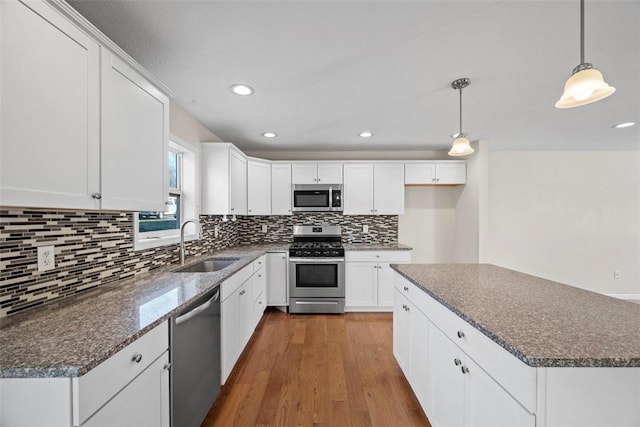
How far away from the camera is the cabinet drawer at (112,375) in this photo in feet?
2.36

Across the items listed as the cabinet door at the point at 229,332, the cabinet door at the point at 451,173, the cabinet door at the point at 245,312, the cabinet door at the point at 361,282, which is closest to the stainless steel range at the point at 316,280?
the cabinet door at the point at 361,282

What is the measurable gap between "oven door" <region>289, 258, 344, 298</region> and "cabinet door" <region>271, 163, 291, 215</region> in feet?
2.79

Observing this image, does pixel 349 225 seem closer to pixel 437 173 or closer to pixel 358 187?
pixel 358 187

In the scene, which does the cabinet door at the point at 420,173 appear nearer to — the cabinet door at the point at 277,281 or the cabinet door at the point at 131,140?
the cabinet door at the point at 277,281

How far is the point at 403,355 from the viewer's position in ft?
6.31

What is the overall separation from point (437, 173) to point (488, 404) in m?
3.26

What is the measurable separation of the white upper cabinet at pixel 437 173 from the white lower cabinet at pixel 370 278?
1126mm

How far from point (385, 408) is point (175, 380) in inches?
53.9

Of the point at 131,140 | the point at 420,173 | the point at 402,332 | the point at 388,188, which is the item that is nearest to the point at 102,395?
the point at 131,140

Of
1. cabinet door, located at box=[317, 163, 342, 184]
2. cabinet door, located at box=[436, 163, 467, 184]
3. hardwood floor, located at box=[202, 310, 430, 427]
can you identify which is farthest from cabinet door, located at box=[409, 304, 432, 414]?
cabinet door, located at box=[436, 163, 467, 184]

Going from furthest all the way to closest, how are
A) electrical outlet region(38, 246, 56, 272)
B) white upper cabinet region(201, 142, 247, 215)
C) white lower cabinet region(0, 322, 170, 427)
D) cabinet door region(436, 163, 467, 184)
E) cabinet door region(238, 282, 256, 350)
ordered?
1. cabinet door region(436, 163, 467, 184)
2. white upper cabinet region(201, 142, 247, 215)
3. cabinet door region(238, 282, 256, 350)
4. electrical outlet region(38, 246, 56, 272)
5. white lower cabinet region(0, 322, 170, 427)

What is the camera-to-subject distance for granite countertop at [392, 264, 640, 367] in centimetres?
77

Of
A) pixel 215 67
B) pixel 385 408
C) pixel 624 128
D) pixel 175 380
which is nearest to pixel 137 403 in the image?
pixel 175 380

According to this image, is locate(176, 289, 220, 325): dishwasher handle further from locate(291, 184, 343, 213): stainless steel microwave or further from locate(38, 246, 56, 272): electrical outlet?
locate(291, 184, 343, 213): stainless steel microwave
